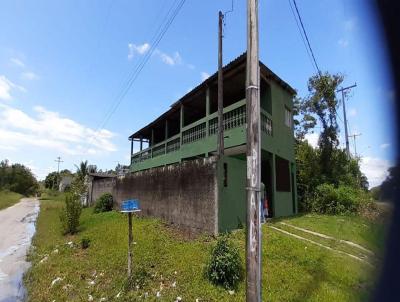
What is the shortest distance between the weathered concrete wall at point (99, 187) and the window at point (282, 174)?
1417 centimetres

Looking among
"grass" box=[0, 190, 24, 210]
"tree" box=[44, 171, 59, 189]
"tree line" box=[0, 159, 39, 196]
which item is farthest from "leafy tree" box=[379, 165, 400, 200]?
"tree" box=[44, 171, 59, 189]

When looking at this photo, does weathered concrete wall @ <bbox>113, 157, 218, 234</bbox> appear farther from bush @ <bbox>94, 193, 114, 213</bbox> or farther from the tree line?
the tree line

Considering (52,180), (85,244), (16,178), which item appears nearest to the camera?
(85,244)

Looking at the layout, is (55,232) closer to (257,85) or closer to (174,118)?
(174,118)

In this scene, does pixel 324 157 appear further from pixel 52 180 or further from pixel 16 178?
pixel 52 180

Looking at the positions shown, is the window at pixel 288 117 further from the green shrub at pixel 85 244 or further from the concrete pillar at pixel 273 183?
the green shrub at pixel 85 244

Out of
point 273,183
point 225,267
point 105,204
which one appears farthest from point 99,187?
point 225,267

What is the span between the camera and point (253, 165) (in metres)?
4.35

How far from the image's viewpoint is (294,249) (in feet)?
27.2

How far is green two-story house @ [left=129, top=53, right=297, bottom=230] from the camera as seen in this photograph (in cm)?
1029

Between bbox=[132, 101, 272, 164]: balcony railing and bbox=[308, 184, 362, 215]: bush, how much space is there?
6.15m

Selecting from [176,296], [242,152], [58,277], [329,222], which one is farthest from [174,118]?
[176,296]

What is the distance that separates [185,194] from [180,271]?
13.7 feet

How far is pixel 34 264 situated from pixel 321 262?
859 centimetres
